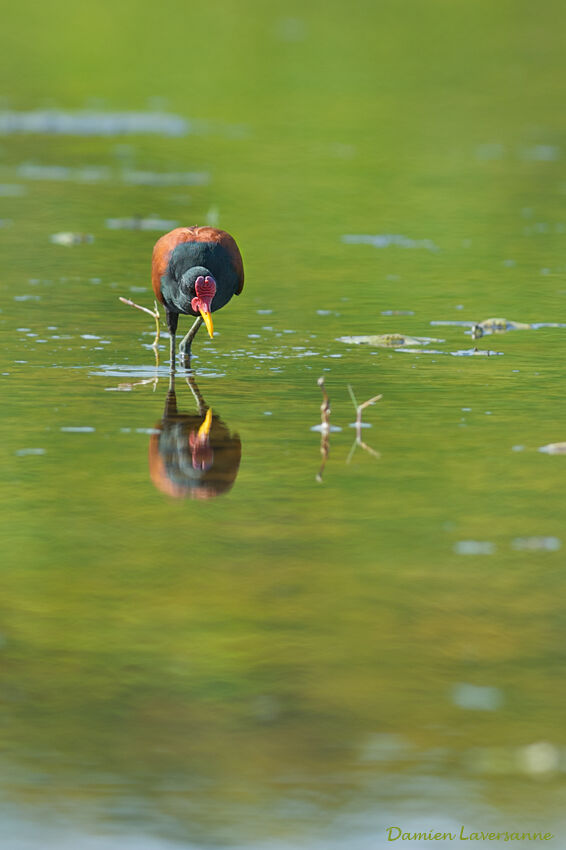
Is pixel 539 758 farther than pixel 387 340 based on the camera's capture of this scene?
No

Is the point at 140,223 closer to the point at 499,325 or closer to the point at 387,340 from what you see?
the point at 499,325

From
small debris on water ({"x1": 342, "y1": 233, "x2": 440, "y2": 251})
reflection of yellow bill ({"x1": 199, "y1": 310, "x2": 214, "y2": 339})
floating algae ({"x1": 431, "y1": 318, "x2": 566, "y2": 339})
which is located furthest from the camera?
small debris on water ({"x1": 342, "y1": 233, "x2": 440, "y2": 251})

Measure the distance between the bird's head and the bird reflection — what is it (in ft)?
3.40

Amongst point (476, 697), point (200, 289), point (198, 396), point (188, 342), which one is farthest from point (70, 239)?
point (476, 697)

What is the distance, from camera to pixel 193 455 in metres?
7.02

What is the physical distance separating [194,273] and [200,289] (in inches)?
4.0

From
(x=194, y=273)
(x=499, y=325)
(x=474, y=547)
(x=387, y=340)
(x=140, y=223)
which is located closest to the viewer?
(x=474, y=547)

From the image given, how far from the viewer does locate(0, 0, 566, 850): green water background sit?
4164 mm

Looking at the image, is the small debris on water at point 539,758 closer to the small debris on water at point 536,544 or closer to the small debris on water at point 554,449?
the small debris on water at point 536,544

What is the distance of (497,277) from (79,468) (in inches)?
223

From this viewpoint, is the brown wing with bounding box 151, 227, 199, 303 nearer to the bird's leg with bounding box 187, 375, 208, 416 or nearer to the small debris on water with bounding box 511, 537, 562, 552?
the bird's leg with bounding box 187, 375, 208, 416

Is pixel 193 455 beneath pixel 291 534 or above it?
above
